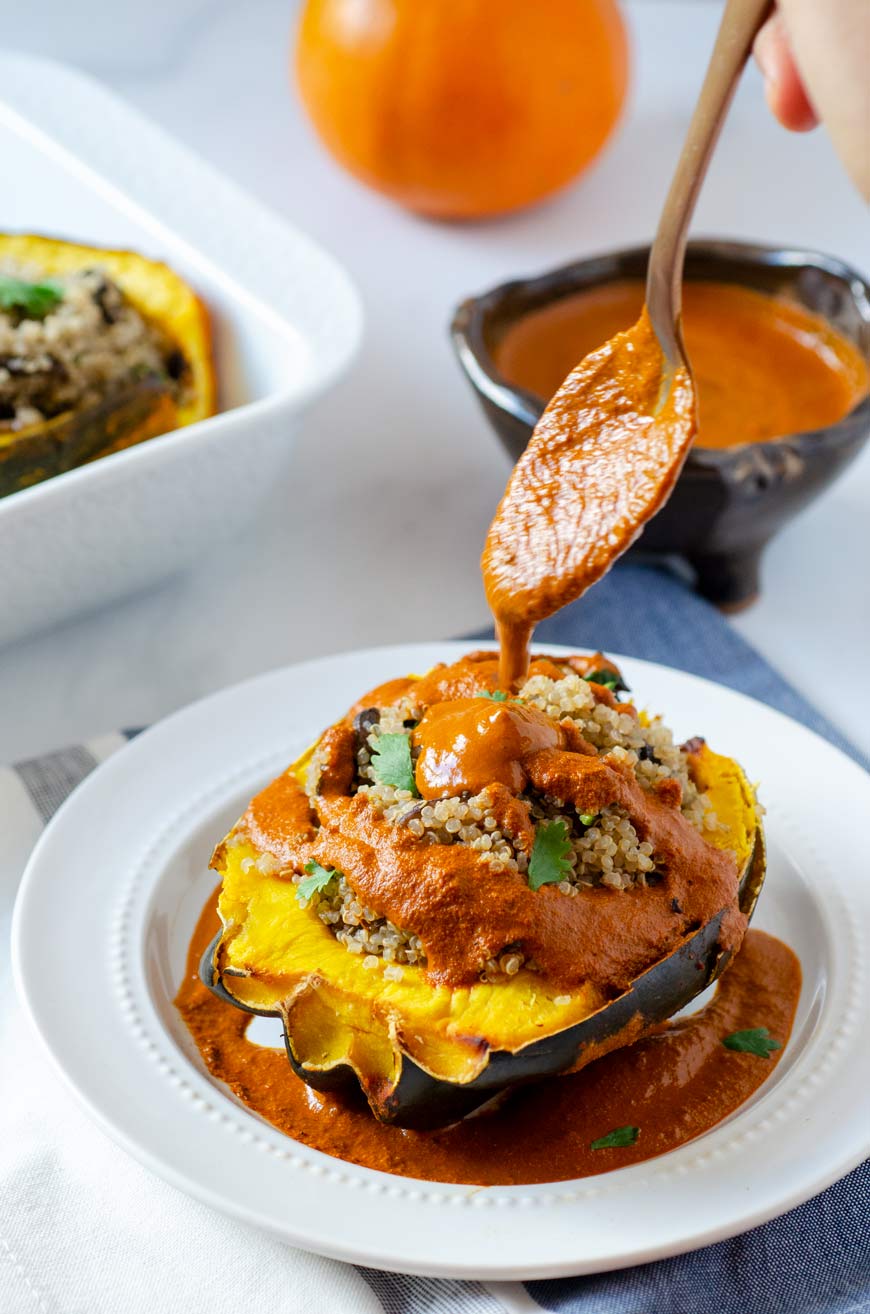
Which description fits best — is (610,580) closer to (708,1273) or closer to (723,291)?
(723,291)

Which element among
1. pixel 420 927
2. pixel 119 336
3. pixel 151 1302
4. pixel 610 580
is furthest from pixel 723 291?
pixel 151 1302

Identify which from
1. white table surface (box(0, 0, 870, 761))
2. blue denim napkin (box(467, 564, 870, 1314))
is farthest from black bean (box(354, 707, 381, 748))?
white table surface (box(0, 0, 870, 761))

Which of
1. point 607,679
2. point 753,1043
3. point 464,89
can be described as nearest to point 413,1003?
A: point 753,1043

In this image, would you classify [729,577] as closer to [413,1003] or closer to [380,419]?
[380,419]

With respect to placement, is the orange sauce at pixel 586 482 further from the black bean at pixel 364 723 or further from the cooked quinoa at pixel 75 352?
the cooked quinoa at pixel 75 352

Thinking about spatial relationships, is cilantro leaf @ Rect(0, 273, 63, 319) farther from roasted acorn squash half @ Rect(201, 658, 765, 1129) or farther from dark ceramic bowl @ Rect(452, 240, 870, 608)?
roasted acorn squash half @ Rect(201, 658, 765, 1129)
